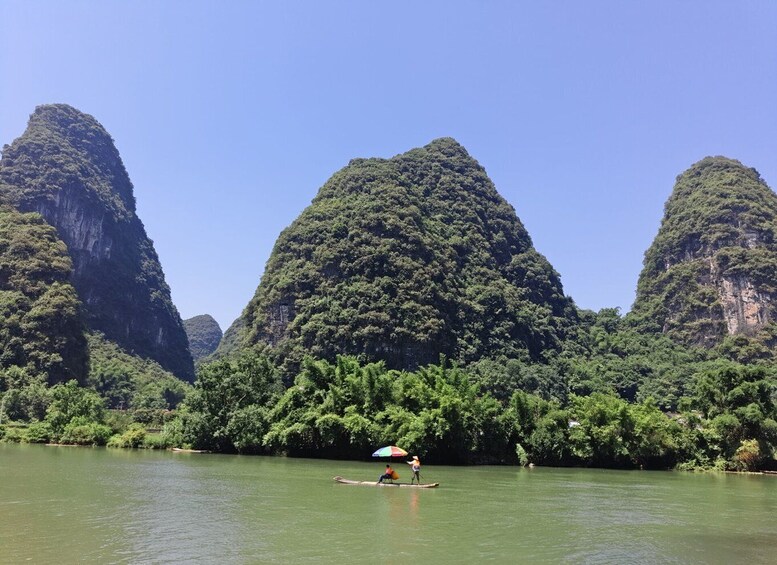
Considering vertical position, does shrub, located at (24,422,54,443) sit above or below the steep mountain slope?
below

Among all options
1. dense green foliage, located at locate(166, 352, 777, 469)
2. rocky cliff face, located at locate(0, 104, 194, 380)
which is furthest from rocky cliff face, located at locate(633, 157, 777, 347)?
rocky cliff face, located at locate(0, 104, 194, 380)

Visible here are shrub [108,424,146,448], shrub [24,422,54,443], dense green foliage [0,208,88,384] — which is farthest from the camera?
dense green foliage [0,208,88,384]

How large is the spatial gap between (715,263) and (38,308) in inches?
3692

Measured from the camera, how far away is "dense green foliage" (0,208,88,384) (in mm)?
61875

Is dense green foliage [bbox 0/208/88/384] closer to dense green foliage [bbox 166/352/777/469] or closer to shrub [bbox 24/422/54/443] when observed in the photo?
shrub [bbox 24/422/54/443]

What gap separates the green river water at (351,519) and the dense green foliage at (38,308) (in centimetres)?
4351

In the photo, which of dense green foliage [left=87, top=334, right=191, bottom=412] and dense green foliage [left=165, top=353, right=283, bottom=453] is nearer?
dense green foliage [left=165, top=353, right=283, bottom=453]

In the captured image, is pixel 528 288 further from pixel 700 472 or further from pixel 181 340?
A: pixel 181 340

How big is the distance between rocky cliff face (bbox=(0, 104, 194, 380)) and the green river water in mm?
94635

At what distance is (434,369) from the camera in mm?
35438

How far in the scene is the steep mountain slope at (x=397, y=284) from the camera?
7200 cm

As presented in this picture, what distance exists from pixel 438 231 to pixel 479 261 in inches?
320

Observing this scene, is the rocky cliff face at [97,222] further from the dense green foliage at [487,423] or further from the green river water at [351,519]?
the green river water at [351,519]

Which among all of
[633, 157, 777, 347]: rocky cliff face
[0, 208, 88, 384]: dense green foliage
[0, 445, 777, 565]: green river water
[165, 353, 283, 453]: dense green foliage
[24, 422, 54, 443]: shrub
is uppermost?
[633, 157, 777, 347]: rocky cliff face
